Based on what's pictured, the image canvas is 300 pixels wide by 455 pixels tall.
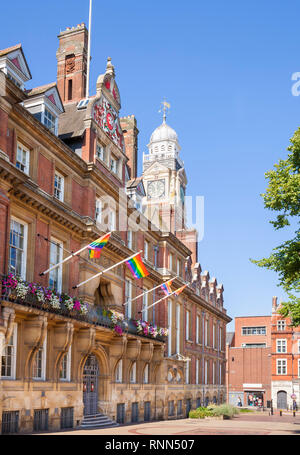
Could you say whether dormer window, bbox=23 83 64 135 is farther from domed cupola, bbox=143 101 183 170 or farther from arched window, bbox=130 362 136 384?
domed cupola, bbox=143 101 183 170

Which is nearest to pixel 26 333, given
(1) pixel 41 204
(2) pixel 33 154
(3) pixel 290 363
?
(1) pixel 41 204

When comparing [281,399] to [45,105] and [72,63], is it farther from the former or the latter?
[45,105]

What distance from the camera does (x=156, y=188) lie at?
88188mm

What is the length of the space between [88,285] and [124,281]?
584 centimetres

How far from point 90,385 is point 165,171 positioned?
60.3 metres

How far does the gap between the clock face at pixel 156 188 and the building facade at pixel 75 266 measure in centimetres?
4100

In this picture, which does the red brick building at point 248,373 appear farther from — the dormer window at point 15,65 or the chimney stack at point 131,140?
the dormer window at point 15,65

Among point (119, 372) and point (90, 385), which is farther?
point (119, 372)

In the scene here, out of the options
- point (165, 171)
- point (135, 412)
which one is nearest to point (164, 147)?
point (165, 171)

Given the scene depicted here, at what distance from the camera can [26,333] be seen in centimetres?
2303

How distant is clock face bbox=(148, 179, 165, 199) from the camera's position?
86.9 m

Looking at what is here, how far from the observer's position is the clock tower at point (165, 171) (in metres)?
84.4

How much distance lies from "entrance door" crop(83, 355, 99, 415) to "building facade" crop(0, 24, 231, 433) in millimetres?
95
